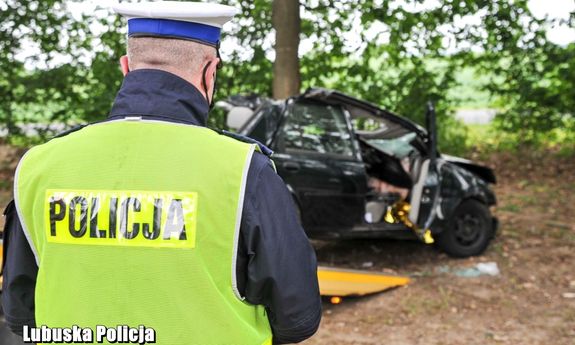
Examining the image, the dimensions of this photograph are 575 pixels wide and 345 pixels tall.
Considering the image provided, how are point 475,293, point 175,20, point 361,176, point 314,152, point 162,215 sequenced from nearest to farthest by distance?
1. point 162,215
2. point 175,20
3. point 475,293
4. point 314,152
5. point 361,176

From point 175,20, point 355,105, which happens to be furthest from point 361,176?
point 175,20

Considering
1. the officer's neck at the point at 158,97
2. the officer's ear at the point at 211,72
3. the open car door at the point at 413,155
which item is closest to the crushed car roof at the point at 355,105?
the open car door at the point at 413,155

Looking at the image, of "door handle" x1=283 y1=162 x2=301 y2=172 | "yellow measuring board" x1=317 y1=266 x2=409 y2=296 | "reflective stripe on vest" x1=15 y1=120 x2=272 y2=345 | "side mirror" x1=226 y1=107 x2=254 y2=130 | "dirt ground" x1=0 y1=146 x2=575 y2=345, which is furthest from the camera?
"side mirror" x1=226 y1=107 x2=254 y2=130

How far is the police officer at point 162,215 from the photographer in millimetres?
1579

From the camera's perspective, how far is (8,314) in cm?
185

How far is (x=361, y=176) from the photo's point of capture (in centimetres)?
634

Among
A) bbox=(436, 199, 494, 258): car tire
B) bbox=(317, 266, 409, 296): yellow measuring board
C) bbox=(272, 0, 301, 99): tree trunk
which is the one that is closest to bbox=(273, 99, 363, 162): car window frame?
bbox=(317, 266, 409, 296): yellow measuring board

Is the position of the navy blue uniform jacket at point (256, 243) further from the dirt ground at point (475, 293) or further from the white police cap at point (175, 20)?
the dirt ground at point (475, 293)

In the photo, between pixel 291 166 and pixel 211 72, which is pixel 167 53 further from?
pixel 291 166

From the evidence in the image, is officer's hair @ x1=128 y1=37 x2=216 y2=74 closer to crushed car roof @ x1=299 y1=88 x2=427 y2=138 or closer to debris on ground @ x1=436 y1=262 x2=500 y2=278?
crushed car roof @ x1=299 y1=88 x2=427 y2=138

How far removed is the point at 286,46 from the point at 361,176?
2338 millimetres

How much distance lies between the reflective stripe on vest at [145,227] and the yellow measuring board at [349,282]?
3.79 m

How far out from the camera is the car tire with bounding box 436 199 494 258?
686 centimetres

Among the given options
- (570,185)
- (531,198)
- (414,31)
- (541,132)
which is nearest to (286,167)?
(414,31)
